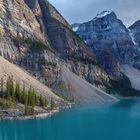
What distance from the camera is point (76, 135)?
4321 inches

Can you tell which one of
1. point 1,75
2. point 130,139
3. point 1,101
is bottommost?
point 130,139

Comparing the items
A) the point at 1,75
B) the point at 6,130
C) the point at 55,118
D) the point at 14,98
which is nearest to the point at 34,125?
the point at 6,130

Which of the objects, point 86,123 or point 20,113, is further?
point 20,113

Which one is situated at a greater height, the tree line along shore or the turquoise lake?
the tree line along shore

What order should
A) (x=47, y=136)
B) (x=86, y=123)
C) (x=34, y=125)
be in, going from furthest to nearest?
(x=86, y=123), (x=34, y=125), (x=47, y=136)

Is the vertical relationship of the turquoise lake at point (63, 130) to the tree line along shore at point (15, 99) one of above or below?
below

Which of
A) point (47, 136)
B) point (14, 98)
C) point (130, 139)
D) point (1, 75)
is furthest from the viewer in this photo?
point (1, 75)

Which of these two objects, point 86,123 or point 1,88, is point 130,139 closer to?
point 86,123

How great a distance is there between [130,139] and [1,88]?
78.9m

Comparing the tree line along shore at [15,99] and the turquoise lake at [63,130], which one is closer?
the turquoise lake at [63,130]

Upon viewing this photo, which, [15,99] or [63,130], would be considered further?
[15,99]

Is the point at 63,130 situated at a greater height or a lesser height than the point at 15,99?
lesser

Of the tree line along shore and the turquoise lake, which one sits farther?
the tree line along shore

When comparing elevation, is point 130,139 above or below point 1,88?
below
